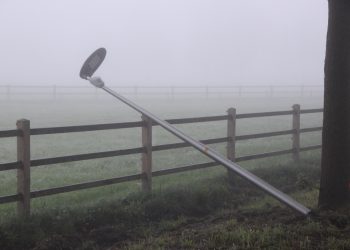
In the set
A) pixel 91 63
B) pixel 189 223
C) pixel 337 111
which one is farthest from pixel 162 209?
pixel 337 111

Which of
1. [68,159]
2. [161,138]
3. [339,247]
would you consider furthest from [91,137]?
[339,247]

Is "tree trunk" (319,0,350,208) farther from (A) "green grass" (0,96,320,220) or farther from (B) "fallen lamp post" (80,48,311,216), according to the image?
(A) "green grass" (0,96,320,220)

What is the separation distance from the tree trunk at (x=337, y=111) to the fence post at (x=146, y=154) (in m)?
2.48

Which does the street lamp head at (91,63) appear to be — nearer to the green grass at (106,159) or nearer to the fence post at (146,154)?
the fence post at (146,154)

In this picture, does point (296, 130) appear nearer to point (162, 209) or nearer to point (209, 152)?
point (162, 209)

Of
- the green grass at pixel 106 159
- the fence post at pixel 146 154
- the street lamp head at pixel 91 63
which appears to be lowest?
the green grass at pixel 106 159

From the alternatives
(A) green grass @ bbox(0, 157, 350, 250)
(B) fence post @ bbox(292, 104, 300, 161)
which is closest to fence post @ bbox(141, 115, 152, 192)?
(A) green grass @ bbox(0, 157, 350, 250)

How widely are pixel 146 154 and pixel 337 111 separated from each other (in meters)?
2.78

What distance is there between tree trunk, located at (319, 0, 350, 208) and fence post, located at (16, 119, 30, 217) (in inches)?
137

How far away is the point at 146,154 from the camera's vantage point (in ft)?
25.7

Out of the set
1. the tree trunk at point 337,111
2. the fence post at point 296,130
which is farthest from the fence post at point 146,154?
the fence post at point 296,130

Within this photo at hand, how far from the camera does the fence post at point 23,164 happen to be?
21.0 ft

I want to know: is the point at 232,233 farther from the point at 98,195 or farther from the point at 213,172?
the point at 213,172

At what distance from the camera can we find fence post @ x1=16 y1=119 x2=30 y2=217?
6.40 m
